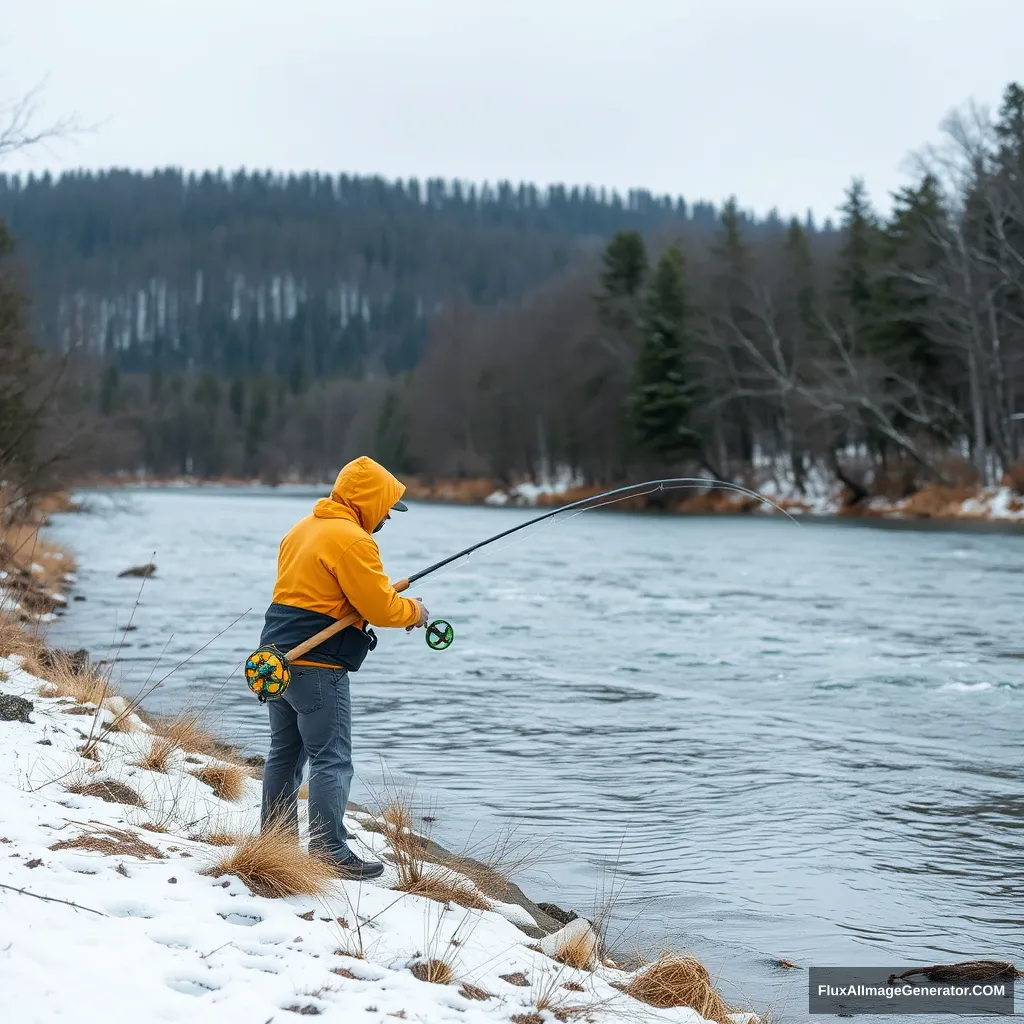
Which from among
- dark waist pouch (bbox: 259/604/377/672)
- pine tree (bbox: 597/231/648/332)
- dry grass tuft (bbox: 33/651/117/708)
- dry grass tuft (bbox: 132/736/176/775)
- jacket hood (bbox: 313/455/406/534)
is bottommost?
dry grass tuft (bbox: 132/736/176/775)

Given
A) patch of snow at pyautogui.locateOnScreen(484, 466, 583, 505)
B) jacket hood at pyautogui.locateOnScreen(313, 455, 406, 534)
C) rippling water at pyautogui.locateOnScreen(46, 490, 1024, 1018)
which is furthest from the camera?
patch of snow at pyautogui.locateOnScreen(484, 466, 583, 505)

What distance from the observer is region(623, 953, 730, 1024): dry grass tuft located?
442cm

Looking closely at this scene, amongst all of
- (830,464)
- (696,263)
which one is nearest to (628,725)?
(830,464)

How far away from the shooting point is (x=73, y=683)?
7590 mm

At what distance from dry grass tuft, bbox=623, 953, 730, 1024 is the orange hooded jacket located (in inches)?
64.7

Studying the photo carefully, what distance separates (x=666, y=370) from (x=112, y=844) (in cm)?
4440

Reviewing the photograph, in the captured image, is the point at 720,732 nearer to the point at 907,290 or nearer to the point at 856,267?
the point at 907,290

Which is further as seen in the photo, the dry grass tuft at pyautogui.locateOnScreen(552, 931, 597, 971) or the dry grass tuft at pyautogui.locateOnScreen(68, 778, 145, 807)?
the dry grass tuft at pyautogui.locateOnScreen(68, 778, 145, 807)

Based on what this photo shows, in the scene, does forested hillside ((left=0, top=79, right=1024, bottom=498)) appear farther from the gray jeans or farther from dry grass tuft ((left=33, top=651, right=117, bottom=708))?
the gray jeans

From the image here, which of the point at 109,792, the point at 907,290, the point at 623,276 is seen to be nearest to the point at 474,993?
the point at 109,792

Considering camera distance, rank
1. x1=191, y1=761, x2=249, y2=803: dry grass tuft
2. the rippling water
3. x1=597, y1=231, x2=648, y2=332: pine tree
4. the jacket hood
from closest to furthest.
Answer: the jacket hood → the rippling water → x1=191, y1=761, x2=249, y2=803: dry grass tuft → x1=597, y1=231, x2=648, y2=332: pine tree

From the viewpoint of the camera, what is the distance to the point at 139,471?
126750 mm

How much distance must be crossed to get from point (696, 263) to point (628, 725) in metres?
46.2

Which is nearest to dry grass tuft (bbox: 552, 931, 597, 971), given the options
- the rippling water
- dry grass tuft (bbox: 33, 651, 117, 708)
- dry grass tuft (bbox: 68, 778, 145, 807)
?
the rippling water
